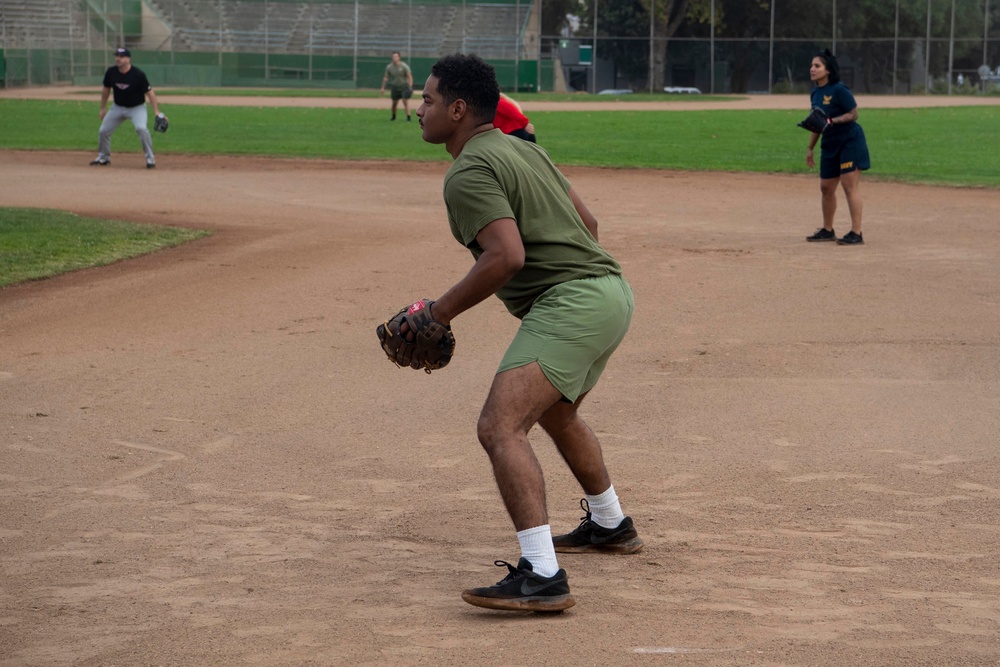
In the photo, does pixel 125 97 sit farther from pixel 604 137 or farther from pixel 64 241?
pixel 604 137

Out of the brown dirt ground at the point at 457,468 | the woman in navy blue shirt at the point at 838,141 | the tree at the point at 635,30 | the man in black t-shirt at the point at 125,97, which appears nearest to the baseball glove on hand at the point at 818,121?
the woman in navy blue shirt at the point at 838,141

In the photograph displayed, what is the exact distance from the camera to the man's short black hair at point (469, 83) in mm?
4258

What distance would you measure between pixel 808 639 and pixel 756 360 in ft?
14.1

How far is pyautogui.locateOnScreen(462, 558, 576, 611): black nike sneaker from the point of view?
13.2 ft

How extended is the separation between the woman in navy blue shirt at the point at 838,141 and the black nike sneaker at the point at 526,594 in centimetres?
909

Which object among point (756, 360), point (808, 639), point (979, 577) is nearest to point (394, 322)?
point (808, 639)

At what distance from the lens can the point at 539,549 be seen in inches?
163

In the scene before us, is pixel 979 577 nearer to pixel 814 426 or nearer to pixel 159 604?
pixel 814 426

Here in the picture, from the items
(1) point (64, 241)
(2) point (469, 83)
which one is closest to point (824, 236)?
(1) point (64, 241)

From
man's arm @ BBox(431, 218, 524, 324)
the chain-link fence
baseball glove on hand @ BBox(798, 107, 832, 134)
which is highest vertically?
the chain-link fence

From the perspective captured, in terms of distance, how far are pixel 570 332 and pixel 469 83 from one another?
3.07 ft

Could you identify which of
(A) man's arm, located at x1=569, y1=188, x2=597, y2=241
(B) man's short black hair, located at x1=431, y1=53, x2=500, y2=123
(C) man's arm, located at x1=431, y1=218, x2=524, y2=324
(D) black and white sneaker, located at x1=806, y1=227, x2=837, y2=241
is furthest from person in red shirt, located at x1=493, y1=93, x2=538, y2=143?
(C) man's arm, located at x1=431, y1=218, x2=524, y2=324

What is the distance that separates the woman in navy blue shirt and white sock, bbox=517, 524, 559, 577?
29.5 ft

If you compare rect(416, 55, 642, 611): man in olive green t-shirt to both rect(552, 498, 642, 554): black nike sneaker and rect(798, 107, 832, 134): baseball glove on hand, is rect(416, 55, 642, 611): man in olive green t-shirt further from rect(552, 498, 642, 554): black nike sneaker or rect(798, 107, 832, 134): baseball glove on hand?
rect(798, 107, 832, 134): baseball glove on hand
